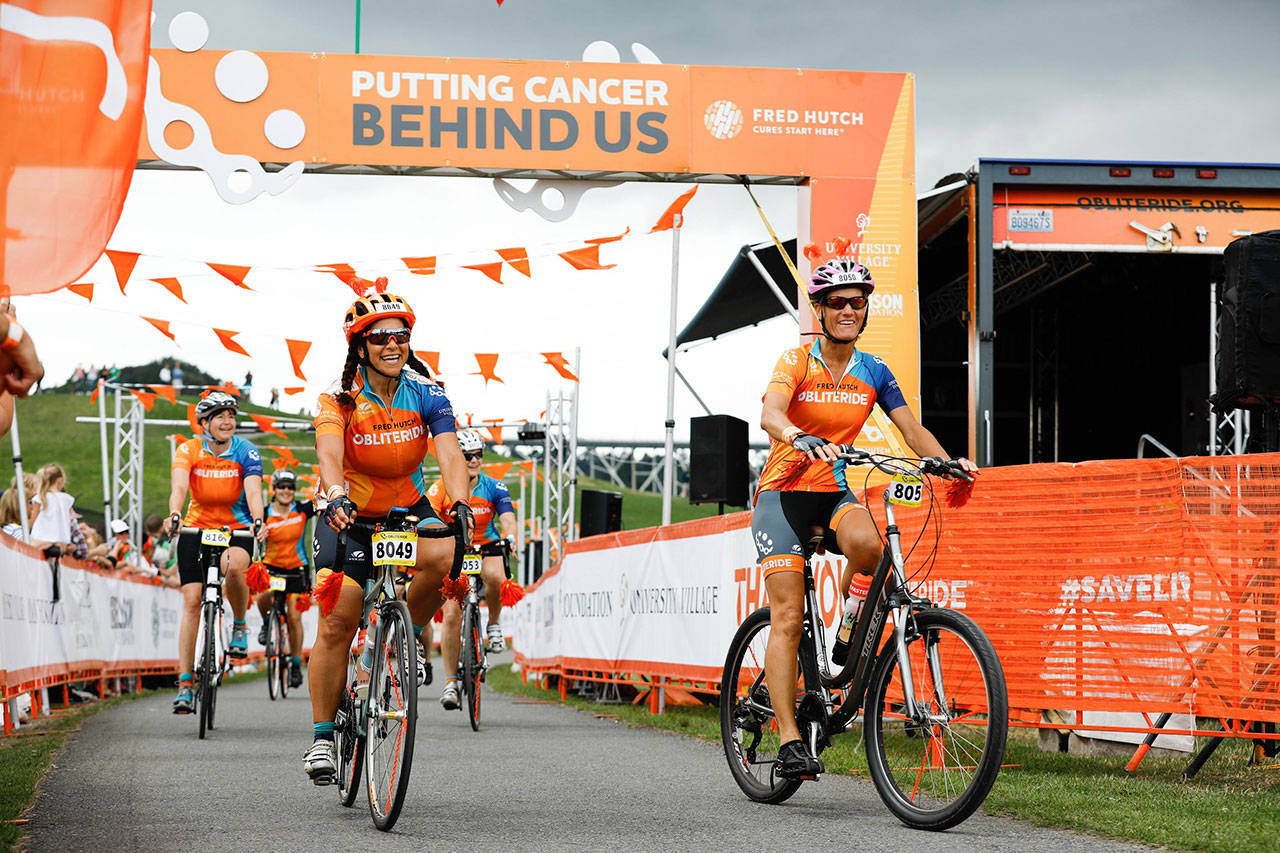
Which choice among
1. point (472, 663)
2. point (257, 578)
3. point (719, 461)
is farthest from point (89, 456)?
point (472, 663)

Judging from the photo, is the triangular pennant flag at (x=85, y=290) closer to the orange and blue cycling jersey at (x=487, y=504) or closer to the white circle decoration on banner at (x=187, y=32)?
the white circle decoration on banner at (x=187, y=32)

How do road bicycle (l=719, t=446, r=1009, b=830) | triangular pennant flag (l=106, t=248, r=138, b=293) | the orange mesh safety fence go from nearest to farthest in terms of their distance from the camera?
road bicycle (l=719, t=446, r=1009, b=830), the orange mesh safety fence, triangular pennant flag (l=106, t=248, r=138, b=293)

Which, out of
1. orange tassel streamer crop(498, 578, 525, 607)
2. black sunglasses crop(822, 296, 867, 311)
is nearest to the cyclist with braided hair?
black sunglasses crop(822, 296, 867, 311)

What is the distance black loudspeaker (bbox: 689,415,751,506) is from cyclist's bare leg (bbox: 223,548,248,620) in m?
4.37

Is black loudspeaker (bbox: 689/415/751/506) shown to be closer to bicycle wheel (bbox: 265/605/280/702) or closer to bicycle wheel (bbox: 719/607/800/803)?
bicycle wheel (bbox: 265/605/280/702)

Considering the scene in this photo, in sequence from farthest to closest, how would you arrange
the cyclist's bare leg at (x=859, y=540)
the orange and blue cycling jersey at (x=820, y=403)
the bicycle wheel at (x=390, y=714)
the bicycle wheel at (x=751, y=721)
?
the bicycle wheel at (x=751, y=721)
the orange and blue cycling jersey at (x=820, y=403)
the cyclist's bare leg at (x=859, y=540)
the bicycle wheel at (x=390, y=714)

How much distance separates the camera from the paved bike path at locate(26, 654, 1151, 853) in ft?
16.6

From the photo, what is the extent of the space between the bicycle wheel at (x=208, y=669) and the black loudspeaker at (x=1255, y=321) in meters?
6.21

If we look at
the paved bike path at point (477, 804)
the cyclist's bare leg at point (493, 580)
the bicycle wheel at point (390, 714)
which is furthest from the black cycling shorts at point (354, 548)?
the cyclist's bare leg at point (493, 580)

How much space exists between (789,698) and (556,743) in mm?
3732

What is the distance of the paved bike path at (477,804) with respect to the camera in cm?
505

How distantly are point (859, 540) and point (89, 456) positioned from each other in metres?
99.3

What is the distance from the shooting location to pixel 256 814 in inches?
228

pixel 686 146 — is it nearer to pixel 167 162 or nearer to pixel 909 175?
pixel 909 175
